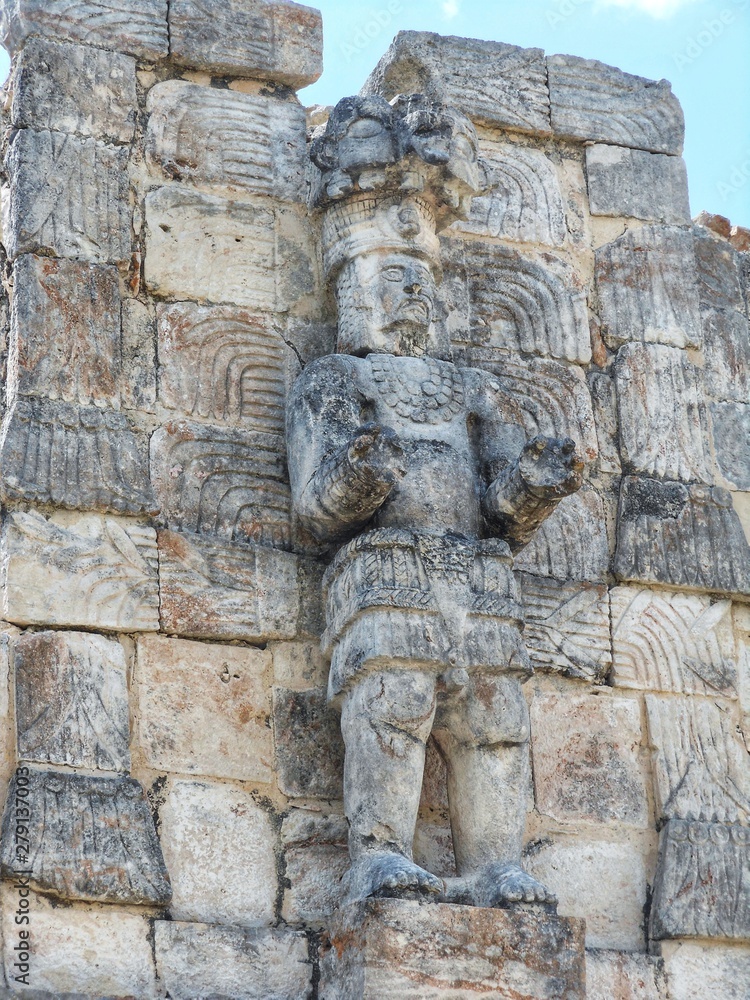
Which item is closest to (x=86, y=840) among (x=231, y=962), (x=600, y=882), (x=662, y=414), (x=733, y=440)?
(x=231, y=962)

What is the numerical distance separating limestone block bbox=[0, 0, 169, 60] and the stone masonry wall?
0.05ft

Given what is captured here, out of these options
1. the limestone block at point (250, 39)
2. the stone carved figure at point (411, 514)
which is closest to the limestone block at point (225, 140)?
the limestone block at point (250, 39)

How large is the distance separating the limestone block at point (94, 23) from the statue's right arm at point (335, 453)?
1783 millimetres

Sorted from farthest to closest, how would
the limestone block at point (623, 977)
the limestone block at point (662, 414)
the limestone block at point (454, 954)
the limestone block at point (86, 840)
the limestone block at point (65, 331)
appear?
the limestone block at point (662, 414)
the limestone block at point (65, 331)
the limestone block at point (623, 977)
the limestone block at point (86, 840)
the limestone block at point (454, 954)

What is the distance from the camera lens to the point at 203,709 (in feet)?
24.4

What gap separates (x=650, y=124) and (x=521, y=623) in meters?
3.09

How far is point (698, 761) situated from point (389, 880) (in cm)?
183

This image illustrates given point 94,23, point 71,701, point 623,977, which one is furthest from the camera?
point 94,23

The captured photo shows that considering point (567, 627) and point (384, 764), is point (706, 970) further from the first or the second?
point (384, 764)

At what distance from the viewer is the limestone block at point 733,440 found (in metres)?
8.68

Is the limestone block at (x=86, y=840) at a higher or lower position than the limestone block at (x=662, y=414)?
lower

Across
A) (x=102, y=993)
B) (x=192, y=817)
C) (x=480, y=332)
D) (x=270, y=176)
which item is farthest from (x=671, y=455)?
(x=102, y=993)

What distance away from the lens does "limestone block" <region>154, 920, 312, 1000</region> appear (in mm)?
6891

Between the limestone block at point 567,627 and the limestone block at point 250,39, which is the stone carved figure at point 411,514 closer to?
the limestone block at point 567,627
